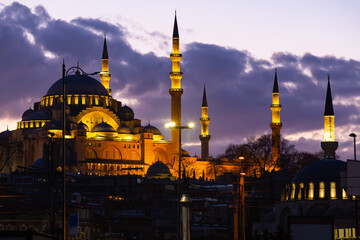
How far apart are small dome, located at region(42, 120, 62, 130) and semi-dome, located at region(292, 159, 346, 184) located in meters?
38.8

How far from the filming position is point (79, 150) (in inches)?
3981

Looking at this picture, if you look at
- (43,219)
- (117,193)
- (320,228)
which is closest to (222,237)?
(43,219)

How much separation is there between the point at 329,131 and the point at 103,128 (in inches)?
1248

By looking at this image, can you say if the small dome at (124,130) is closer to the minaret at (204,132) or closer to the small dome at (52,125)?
the minaret at (204,132)

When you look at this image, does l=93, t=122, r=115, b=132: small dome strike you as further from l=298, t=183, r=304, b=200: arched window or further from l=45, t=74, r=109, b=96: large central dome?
l=298, t=183, r=304, b=200: arched window

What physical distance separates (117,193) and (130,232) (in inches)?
846

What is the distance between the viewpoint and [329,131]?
8744cm

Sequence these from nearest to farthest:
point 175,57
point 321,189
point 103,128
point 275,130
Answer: point 321,189
point 175,57
point 275,130
point 103,128

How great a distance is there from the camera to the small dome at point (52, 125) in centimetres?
9981

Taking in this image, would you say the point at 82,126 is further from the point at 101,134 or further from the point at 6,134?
→ the point at 6,134

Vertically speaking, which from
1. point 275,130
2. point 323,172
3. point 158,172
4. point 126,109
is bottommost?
point 323,172

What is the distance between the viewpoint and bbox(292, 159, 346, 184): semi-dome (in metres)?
65.6

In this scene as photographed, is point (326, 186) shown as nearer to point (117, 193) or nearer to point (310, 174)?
point (310, 174)

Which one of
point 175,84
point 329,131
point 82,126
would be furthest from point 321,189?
point 82,126
